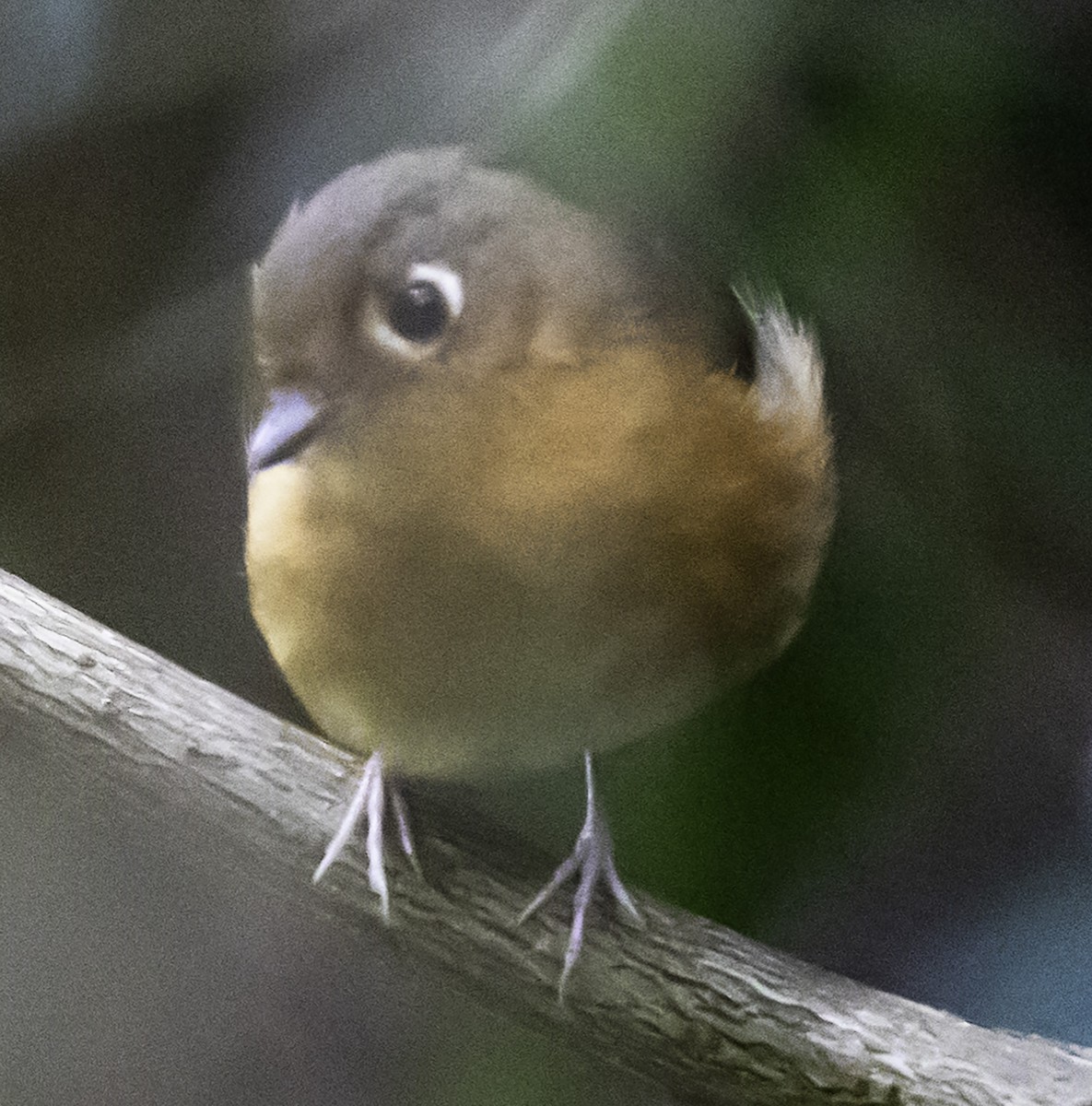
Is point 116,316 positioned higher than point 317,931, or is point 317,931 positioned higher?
point 116,316

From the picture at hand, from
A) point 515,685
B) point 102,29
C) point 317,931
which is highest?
point 102,29

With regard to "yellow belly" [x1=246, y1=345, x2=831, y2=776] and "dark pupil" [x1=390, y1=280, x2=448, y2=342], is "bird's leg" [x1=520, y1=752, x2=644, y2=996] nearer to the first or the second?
"yellow belly" [x1=246, y1=345, x2=831, y2=776]

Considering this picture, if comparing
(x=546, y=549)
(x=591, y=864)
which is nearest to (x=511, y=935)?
(x=591, y=864)

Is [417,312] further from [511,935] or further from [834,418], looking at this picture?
[511,935]

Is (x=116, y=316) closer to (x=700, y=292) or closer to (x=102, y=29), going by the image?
(x=102, y=29)

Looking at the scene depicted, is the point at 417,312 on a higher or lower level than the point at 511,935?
higher

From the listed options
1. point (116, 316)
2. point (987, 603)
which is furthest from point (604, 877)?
point (116, 316)

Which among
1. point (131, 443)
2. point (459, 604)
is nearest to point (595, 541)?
point (459, 604)
